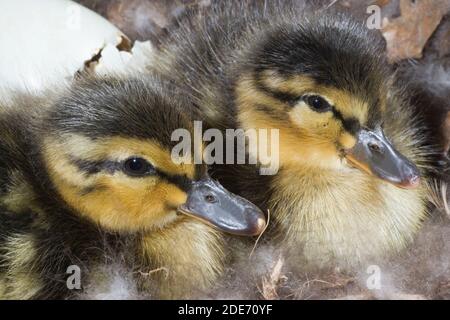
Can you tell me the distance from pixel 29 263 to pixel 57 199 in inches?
5.3

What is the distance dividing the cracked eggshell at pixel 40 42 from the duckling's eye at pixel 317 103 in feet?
1.73

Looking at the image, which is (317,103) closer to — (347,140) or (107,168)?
(347,140)

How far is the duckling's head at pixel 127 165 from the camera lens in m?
1.58

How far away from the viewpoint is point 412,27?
6.70 ft

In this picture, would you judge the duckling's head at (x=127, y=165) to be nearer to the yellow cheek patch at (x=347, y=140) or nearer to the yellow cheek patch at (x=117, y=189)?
the yellow cheek patch at (x=117, y=189)

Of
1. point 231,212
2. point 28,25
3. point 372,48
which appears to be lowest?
point 231,212

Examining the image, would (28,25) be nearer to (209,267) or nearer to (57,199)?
(57,199)

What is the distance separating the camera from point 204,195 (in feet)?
5.34

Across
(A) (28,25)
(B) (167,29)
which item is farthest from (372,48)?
(A) (28,25)

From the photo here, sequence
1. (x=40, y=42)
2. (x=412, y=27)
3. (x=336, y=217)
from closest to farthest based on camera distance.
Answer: (x=336, y=217)
(x=40, y=42)
(x=412, y=27)

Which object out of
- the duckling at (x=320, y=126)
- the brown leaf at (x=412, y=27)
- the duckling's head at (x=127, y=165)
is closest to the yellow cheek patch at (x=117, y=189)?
the duckling's head at (x=127, y=165)

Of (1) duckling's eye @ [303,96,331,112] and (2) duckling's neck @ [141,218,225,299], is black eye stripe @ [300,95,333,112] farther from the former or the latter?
(2) duckling's neck @ [141,218,225,299]

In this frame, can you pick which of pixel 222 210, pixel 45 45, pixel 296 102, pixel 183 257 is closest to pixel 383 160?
pixel 296 102

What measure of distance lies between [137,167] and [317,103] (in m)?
0.38
